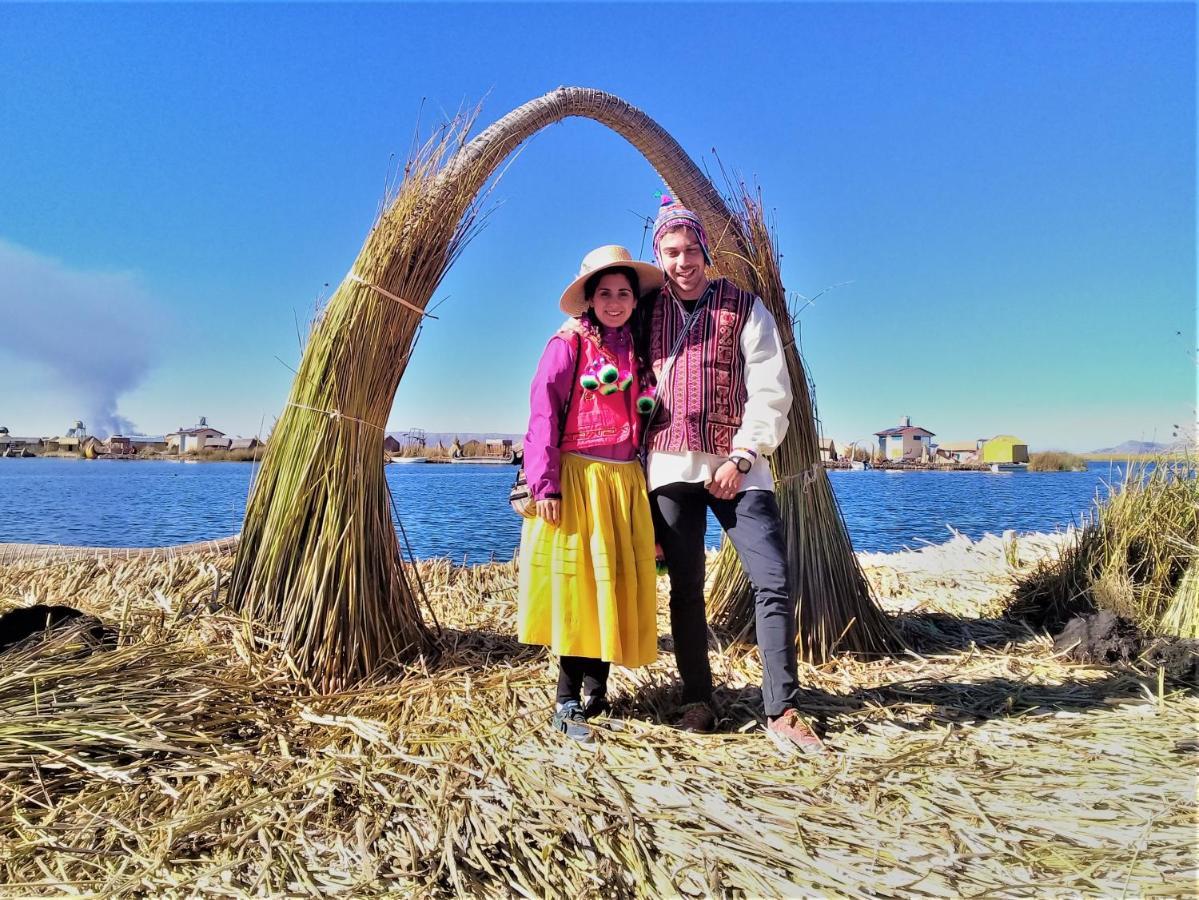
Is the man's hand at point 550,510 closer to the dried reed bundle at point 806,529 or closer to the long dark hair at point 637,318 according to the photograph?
the long dark hair at point 637,318

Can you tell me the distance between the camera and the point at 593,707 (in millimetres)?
2312

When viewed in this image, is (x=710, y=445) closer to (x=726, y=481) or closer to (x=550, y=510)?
(x=726, y=481)

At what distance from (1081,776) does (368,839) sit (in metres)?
1.81

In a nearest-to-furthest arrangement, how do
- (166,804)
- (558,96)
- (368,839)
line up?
1. (368,839)
2. (166,804)
3. (558,96)

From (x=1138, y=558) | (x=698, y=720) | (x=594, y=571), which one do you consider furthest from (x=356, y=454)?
(x=1138, y=558)

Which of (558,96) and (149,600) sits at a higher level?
(558,96)

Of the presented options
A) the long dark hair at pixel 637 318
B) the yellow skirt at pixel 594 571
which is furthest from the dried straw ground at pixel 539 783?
the long dark hair at pixel 637 318

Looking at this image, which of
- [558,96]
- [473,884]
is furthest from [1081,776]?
[558,96]

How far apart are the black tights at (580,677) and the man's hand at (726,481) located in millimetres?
653

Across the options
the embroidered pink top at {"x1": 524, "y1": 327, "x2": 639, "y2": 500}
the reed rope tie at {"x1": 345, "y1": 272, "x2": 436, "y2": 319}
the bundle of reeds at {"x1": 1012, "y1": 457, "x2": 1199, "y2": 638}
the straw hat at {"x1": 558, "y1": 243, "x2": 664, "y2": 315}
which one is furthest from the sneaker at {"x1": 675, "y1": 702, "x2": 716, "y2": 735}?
the bundle of reeds at {"x1": 1012, "y1": 457, "x2": 1199, "y2": 638}

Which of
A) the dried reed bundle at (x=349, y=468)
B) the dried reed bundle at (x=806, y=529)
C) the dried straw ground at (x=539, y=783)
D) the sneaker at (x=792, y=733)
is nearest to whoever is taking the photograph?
the dried straw ground at (x=539, y=783)

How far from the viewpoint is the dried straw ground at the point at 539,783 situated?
146 cm

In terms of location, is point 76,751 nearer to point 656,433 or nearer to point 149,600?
point 149,600

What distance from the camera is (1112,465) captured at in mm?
3906
